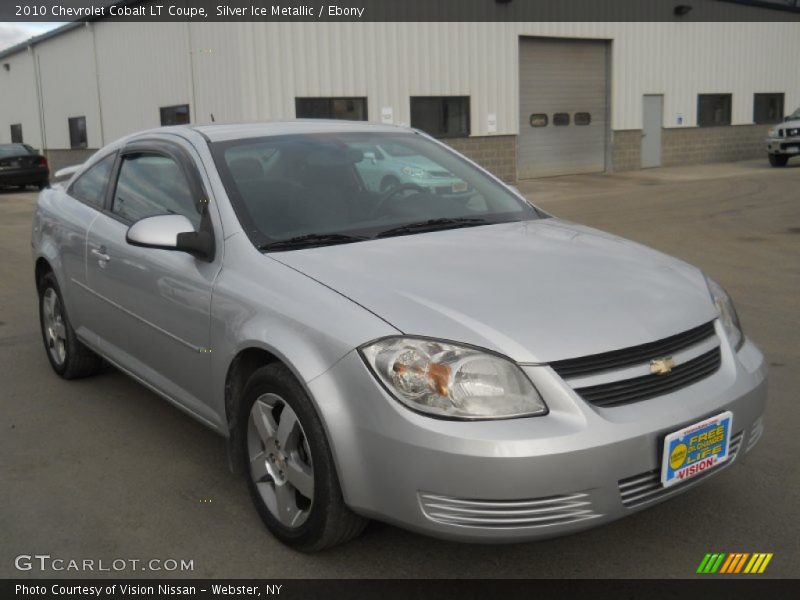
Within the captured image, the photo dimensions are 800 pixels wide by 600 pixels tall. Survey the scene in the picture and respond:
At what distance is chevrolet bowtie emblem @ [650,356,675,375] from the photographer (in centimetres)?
270

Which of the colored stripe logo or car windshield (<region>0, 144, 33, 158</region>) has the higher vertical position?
car windshield (<region>0, 144, 33, 158</region>)

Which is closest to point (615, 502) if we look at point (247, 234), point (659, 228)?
point (247, 234)

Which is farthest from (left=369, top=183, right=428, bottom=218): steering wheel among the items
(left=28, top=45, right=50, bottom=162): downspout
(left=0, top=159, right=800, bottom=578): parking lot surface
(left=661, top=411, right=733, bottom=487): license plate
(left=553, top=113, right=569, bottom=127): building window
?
(left=28, top=45, right=50, bottom=162): downspout

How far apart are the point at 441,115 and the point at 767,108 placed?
13.4m

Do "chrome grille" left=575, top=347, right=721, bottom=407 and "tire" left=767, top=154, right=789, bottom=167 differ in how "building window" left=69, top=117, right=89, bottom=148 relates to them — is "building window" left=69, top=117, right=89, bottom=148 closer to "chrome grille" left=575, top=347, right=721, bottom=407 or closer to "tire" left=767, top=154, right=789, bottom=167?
"tire" left=767, top=154, right=789, bottom=167

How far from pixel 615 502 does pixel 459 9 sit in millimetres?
19174

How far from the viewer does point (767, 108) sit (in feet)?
91.6

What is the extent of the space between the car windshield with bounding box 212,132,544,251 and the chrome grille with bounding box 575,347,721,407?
1.25 meters

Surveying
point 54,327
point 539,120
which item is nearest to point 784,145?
point 539,120

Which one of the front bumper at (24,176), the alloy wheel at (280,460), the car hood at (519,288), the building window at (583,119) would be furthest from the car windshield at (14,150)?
the alloy wheel at (280,460)

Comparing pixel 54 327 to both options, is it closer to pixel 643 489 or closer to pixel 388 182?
pixel 388 182

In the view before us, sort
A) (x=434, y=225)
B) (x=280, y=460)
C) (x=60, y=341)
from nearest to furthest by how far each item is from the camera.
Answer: (x=280, y=460), (x=434, y=225), (x=60, y=341)

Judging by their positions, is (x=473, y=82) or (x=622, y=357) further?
(x=473, y=82)

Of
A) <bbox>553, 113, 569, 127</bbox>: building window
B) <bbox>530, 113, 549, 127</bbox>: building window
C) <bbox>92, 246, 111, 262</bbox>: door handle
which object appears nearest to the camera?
<bbox>92, 246, 111, 262</bbox>: door handle
